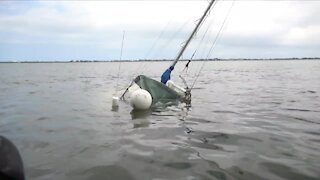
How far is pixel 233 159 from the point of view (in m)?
9.27

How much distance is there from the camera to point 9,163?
3352mm

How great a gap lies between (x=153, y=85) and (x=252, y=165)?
12.1 metres

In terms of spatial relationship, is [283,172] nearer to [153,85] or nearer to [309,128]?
[309,128]

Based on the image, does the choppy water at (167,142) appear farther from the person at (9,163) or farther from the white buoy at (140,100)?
the person at (9,163)

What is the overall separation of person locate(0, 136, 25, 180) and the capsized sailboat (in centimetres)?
1442

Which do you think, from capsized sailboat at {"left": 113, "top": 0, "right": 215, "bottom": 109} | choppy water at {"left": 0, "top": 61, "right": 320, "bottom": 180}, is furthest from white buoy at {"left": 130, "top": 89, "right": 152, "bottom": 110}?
choppy water at {"left": 0, "top": 61, "right": 320, "bottom": 180}

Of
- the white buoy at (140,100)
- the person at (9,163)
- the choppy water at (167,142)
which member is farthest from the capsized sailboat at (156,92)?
the person at (9,163)

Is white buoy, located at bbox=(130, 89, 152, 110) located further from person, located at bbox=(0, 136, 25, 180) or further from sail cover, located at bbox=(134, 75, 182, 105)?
person, located at bbox=(0, 136, 25, 180)

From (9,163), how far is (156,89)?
17060mm

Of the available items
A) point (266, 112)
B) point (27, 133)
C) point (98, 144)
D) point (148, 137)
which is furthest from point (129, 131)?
point (266, 112)

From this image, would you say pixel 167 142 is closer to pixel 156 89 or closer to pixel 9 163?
pixel 9 163

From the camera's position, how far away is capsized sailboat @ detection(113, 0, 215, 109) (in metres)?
18.1

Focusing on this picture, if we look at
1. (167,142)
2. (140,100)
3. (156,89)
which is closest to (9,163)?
(167,142)

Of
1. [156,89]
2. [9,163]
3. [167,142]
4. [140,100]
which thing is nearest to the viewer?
[9,163]
